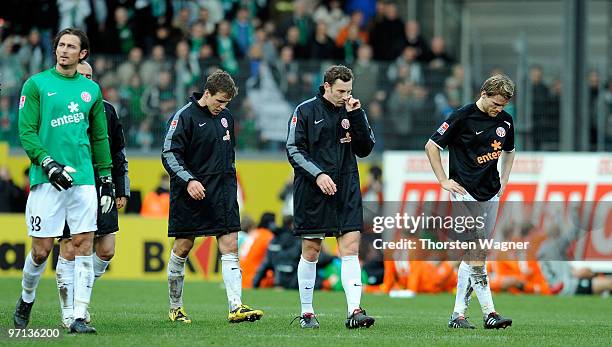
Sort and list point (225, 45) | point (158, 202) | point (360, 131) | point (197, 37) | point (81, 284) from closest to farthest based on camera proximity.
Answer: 1. point (81, 284)
2. point (360, 131)
3. point (158, 202)
4. point (225, 45)
5. point (197, 37)

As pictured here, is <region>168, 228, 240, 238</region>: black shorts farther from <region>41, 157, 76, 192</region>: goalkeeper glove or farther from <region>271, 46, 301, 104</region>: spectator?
<region>271, 46, 301, 104</region>: spectator

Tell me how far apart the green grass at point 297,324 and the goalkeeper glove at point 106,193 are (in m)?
1.08

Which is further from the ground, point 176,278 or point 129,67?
point 129,67

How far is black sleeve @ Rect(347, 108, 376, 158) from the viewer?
11703mm

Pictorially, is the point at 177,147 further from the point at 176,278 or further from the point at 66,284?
the point at 66,284

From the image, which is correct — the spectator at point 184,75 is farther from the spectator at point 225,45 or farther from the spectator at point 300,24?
the spectator at point 300,24

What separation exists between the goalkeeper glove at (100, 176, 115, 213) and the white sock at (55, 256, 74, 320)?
1.79 ft

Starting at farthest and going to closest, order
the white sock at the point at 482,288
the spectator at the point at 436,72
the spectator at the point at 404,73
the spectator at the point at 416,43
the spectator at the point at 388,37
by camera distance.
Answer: the spectator at the point at 388,37, the spectator at the point at 416,43, the spectator at the point at 436,72, the spectator at the point at 404,73, the white sock at the point at 482,288

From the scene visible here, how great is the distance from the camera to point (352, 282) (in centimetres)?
→ 1147

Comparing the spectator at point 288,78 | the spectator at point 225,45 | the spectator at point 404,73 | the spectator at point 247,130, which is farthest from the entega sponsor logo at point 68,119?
the spectator at point 404,73

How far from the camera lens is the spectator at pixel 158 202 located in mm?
22859

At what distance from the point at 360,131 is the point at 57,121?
2859mm

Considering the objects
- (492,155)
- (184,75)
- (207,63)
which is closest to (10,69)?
(184,75)

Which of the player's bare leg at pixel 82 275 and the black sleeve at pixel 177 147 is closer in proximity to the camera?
the player's bare leg at pixel 82 275
